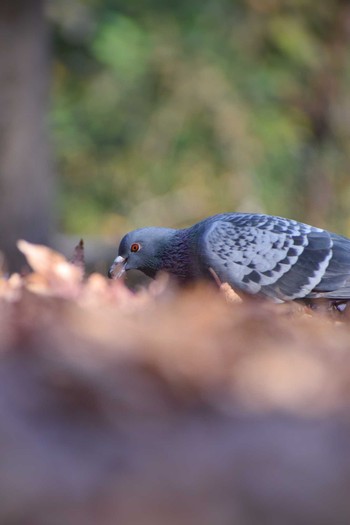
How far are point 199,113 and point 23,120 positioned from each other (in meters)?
5.04

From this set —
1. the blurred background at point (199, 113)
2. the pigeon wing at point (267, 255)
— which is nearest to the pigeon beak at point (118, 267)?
the pigeon wing at point (267, 255)

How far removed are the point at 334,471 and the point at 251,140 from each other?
1613cm

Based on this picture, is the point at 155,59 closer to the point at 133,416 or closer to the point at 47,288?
the point at 47,288

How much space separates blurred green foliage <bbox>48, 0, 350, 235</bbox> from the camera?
16984mm

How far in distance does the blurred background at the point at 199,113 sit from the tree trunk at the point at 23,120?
190cm

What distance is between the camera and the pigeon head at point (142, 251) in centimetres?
609

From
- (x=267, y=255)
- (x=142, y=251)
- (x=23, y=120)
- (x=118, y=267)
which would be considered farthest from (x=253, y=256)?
(x=23, y=120)

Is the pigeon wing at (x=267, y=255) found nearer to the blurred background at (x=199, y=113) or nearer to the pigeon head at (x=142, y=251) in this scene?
the pigeon head at (x=142, y=251)

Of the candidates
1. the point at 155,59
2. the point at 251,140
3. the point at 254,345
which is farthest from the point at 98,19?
the point at 254,345

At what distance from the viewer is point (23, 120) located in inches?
524

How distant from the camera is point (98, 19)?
1501 centimetres

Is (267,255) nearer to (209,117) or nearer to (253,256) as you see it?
(253,256)

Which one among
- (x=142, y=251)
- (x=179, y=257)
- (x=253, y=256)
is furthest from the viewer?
(x=142, y=251)

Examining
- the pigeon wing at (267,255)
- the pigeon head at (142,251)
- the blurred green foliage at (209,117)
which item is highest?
the pigeon wing at (267,255)
